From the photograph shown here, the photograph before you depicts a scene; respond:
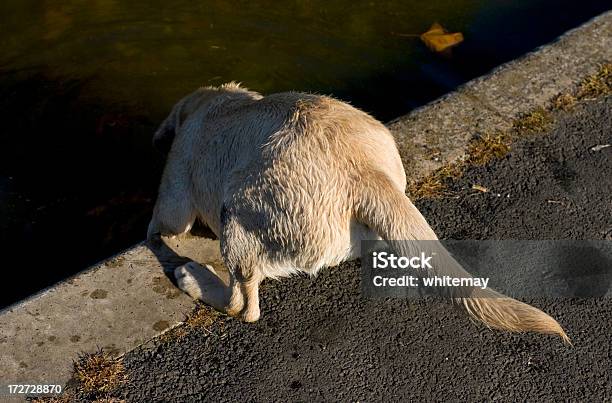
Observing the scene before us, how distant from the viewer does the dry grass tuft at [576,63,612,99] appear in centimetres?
608

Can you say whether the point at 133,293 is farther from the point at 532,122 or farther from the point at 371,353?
the point at 532,122

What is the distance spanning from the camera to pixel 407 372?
14.0 feet

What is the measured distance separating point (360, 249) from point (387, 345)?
2.31 ft

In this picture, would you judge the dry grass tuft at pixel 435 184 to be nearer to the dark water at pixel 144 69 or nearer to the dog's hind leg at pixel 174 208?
the dog's hind leg at pixel 174 208

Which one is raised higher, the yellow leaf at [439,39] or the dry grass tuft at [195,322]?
the yellow leaf at [439,39]

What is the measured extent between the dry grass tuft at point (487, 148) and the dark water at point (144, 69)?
1601 mm

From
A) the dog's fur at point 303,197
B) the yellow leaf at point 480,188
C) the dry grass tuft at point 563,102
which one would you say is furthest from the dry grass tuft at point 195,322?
the dry grass tuft at point 563,102

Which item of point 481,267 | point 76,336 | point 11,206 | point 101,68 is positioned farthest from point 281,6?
point 76,336

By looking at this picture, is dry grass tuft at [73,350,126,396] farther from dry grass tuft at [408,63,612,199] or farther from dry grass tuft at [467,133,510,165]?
dry grass tuft at [467,133,510,165]

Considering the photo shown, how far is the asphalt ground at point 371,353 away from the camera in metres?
Result: 4.17

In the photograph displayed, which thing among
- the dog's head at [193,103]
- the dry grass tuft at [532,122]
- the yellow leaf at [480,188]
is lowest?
the yellow leaf at [480,188]

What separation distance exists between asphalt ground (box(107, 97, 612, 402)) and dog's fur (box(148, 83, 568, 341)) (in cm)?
30

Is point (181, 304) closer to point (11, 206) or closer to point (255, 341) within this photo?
point (255, 341)

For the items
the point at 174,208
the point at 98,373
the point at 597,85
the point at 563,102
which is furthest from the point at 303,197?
the point at 597,85
